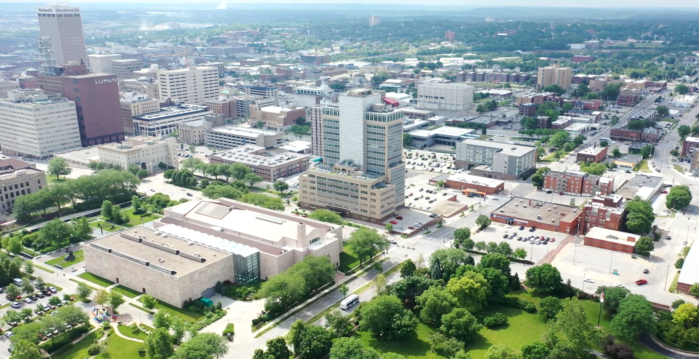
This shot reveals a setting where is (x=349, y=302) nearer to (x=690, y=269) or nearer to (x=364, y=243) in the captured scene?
(x=364, y=243)

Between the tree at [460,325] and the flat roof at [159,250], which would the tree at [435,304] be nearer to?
the tree at [460,325]

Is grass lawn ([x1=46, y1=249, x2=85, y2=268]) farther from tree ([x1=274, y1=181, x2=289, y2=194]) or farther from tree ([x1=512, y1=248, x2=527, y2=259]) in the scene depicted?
tree ([x1=512, y1=248, x2=527, y2=259])

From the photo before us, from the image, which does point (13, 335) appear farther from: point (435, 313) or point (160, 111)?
point (160, 111)

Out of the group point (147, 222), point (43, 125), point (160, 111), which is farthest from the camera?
point (160, 111)

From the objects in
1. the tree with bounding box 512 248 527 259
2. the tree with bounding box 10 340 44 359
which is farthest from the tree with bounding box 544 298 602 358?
the tree with bounding box 10 340 44 359

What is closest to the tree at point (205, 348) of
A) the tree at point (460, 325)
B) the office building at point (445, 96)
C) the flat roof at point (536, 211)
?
the tree at point (460, 325)

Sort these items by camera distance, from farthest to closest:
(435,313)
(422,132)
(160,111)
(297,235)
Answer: (160,111)
(422,132)
(297,235)
(435,313)

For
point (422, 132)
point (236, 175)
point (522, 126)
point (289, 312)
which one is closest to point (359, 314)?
point (289, 312)
